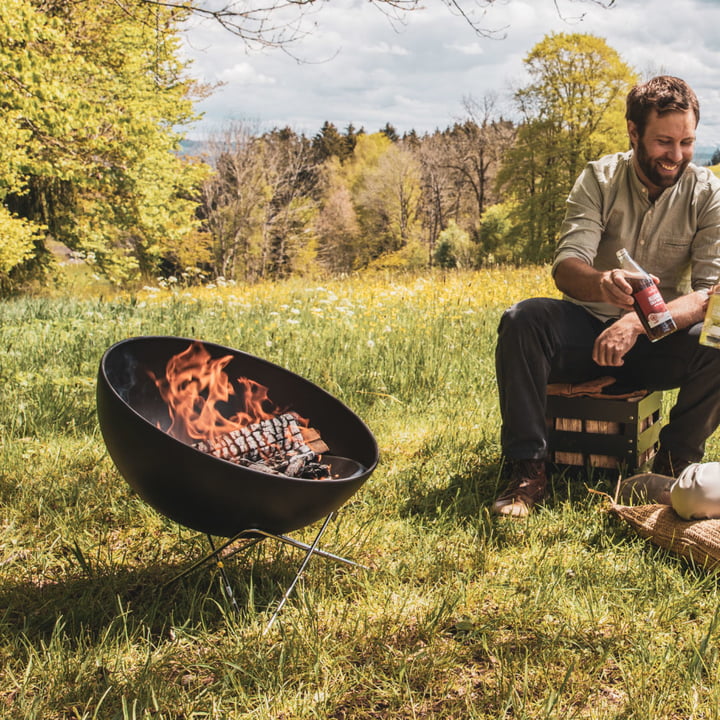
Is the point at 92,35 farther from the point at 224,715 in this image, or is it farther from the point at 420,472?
the point at 224,715

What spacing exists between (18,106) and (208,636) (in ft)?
32.7

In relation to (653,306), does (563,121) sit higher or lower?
higher

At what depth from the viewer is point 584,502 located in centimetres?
262

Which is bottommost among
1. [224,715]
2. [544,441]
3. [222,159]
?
[224,715]

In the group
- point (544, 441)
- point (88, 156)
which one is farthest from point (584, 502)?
point (88, 156)

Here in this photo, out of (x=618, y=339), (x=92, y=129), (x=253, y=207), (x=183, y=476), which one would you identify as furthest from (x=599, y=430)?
(x=253, y=207)

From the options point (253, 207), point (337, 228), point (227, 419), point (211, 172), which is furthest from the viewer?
point (337, 228)

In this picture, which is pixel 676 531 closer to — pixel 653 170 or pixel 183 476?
pixel 653 170

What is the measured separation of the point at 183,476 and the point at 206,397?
63cm

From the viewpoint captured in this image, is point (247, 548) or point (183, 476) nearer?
point (183, 476)

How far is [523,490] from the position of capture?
8.56 feet

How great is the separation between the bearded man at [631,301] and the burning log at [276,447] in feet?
2.65

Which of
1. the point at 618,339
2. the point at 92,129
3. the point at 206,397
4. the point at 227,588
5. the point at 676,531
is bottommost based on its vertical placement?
the point at 227,588

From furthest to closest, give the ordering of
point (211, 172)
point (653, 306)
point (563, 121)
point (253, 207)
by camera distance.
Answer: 1. point (253, 207)
2. point (563, 121)
3. point (211, 172)
4. point (653, 306)
